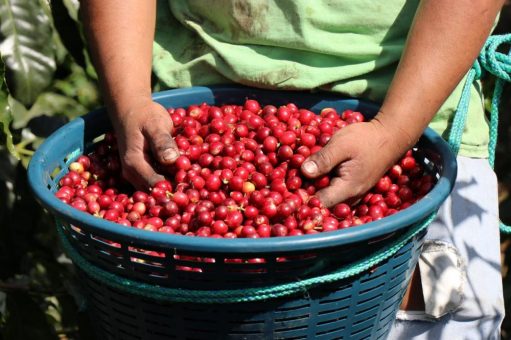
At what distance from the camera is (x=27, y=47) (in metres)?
2.52

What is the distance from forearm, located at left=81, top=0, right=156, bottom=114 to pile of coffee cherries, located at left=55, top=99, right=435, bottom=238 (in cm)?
14

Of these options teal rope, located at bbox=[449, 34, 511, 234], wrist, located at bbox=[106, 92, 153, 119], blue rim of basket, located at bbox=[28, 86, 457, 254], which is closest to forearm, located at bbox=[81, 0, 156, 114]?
wrist, located at bbox=[106, 92, 153, 119]

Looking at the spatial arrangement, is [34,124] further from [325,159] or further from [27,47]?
[325,159]

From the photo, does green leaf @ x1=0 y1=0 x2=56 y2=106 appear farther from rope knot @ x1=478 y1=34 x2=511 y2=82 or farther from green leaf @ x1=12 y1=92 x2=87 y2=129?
rope knot @ x1=478 y1=34 x2=511 y2=82

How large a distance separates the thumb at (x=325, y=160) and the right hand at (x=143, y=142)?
34cm

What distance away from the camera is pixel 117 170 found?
216cm

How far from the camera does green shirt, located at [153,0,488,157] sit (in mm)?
2123

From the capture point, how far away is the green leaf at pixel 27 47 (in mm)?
2504

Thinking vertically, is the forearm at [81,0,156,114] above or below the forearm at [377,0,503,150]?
below

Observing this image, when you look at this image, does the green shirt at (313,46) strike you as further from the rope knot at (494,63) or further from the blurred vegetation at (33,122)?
the blurred vegetation at (33,122)

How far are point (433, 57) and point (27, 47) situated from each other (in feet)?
4.30

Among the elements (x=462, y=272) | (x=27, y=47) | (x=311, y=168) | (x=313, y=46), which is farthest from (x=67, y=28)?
(x=462, y=272)

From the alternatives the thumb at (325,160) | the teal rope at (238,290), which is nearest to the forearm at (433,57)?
the thumb at (325,160)

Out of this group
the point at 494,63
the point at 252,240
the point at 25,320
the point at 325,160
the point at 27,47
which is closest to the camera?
the point at 252,240
